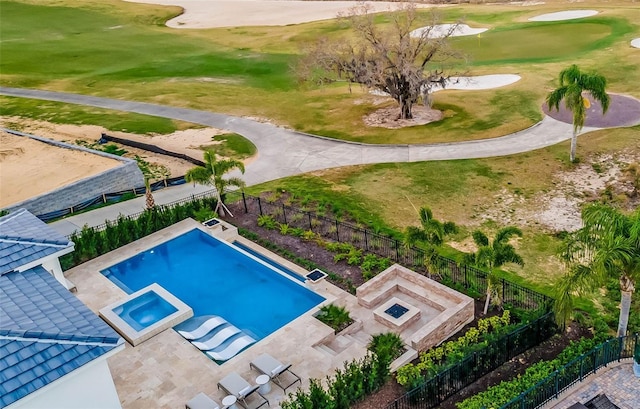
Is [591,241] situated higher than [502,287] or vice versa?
[591,241]

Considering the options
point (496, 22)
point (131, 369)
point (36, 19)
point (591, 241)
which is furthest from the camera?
point (36, 19)

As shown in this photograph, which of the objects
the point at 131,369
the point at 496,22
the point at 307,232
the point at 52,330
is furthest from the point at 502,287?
the point at 496,22

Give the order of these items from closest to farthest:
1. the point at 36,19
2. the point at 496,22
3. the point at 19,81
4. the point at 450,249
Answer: the point at 450,249 < the point at 19,81 < the point at 496,22 < the point at 36,19

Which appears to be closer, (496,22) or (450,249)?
(450,249)

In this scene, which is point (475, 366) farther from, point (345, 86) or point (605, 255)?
point (345, 86)

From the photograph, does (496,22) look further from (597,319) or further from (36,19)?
(36,19)

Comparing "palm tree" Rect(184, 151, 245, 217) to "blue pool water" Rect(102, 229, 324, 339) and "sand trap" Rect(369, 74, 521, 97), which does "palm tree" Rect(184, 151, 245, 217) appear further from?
"sand trap" Rect(369, 74, 521, 97)

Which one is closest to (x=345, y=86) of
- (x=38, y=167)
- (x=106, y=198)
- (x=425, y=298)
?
(x=106, y=198)
